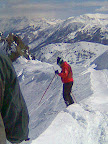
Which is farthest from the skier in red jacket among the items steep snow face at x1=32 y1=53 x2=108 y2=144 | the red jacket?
steep snow face at x1=32 y1=53 x2=108 y2=144

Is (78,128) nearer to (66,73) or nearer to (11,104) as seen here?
(66,73)

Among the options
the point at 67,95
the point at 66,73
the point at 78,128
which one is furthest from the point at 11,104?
the point at 67,95

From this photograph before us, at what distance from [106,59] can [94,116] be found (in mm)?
14236

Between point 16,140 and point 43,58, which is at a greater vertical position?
point 16,140

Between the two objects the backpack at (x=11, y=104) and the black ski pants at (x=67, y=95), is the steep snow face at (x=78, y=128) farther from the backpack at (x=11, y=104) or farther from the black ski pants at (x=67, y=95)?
the backpack at (x=11, y=104)

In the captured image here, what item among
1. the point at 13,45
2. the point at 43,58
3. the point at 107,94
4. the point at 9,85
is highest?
the point at 9,85

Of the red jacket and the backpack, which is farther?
the red jacket

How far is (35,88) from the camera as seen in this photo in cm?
1655

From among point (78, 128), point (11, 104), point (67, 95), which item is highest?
point (11, 104)

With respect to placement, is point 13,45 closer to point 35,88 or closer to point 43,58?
point 35,88

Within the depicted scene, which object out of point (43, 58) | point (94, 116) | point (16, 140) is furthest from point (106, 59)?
point (43, 58)

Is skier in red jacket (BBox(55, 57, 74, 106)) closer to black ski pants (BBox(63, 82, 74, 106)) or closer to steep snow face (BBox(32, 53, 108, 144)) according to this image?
black ski pants (BBox(63, 82, 74, 106))

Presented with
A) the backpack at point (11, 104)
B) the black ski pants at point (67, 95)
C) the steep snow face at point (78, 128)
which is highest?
the backpack at point (11, 104)

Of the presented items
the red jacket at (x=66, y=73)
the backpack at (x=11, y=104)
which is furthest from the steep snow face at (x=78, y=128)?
the backpack at (x=11, y=104)
